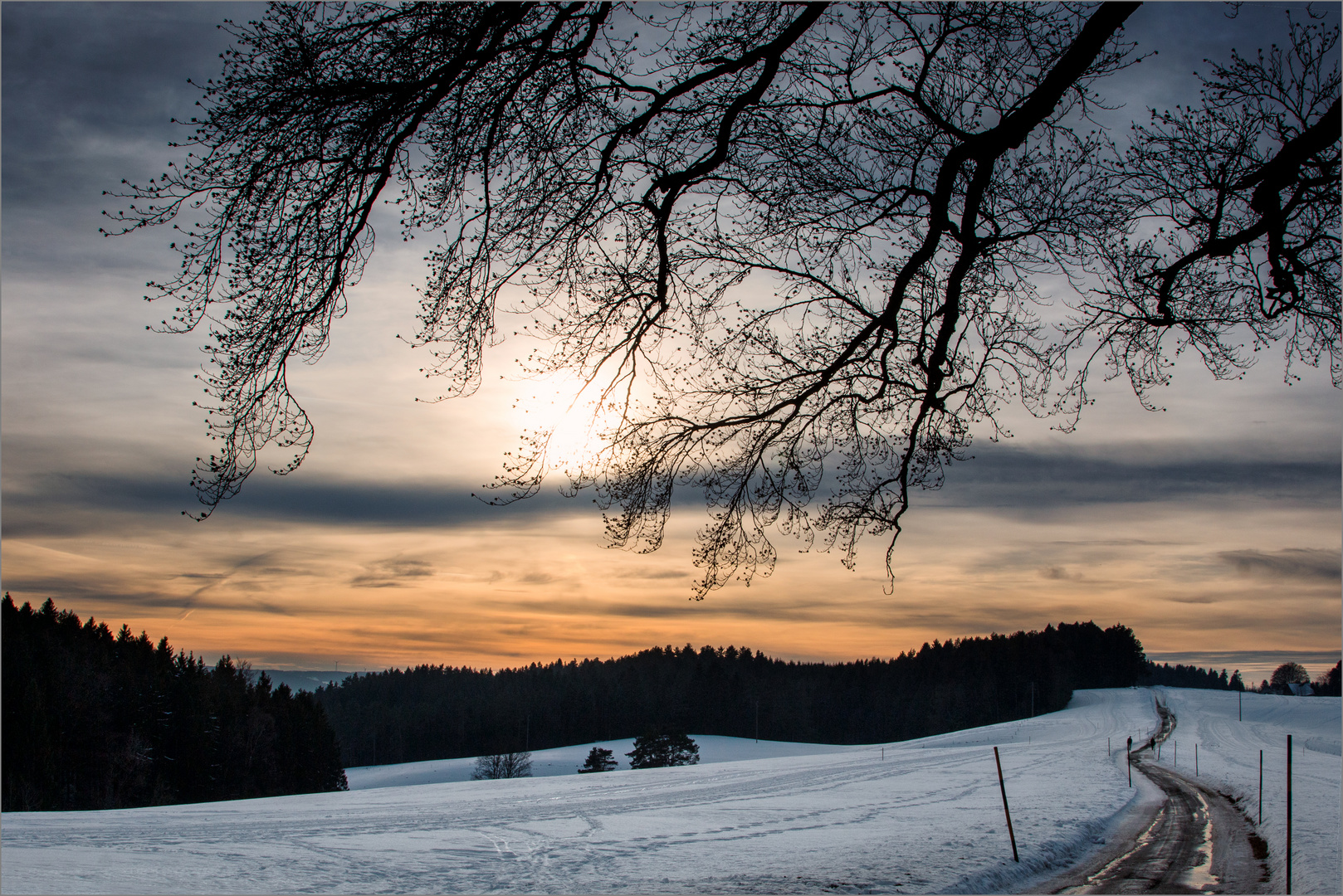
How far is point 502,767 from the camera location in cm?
7212

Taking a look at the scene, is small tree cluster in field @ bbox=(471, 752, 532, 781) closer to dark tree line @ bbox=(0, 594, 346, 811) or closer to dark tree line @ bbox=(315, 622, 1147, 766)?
dark tree line @ bbox=(0, 594, 346, 811)

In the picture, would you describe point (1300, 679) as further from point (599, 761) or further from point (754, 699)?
point (599, 761)

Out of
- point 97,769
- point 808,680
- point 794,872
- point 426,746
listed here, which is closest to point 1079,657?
point 808,680

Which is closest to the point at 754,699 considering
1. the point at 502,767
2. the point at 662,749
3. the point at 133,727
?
the point at 502,767

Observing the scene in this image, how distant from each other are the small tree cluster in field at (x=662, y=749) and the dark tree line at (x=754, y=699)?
37.5m

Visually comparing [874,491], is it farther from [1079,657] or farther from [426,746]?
[1079,657]

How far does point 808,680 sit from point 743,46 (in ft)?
425

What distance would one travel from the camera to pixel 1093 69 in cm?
769

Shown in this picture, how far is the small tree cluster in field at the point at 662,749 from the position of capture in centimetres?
6128

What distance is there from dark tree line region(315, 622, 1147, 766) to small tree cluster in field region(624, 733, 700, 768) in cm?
Result: 3751

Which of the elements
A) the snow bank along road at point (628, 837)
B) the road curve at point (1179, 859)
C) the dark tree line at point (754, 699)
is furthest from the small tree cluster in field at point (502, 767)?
the road curve at point (1179, 859)

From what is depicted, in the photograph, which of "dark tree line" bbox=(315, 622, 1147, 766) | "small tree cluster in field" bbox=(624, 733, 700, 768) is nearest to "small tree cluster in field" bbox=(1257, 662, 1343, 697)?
"dark tree line" bbox=(315, 622, 1147, 766)

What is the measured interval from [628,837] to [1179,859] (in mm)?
8583

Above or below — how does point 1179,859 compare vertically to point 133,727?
above
